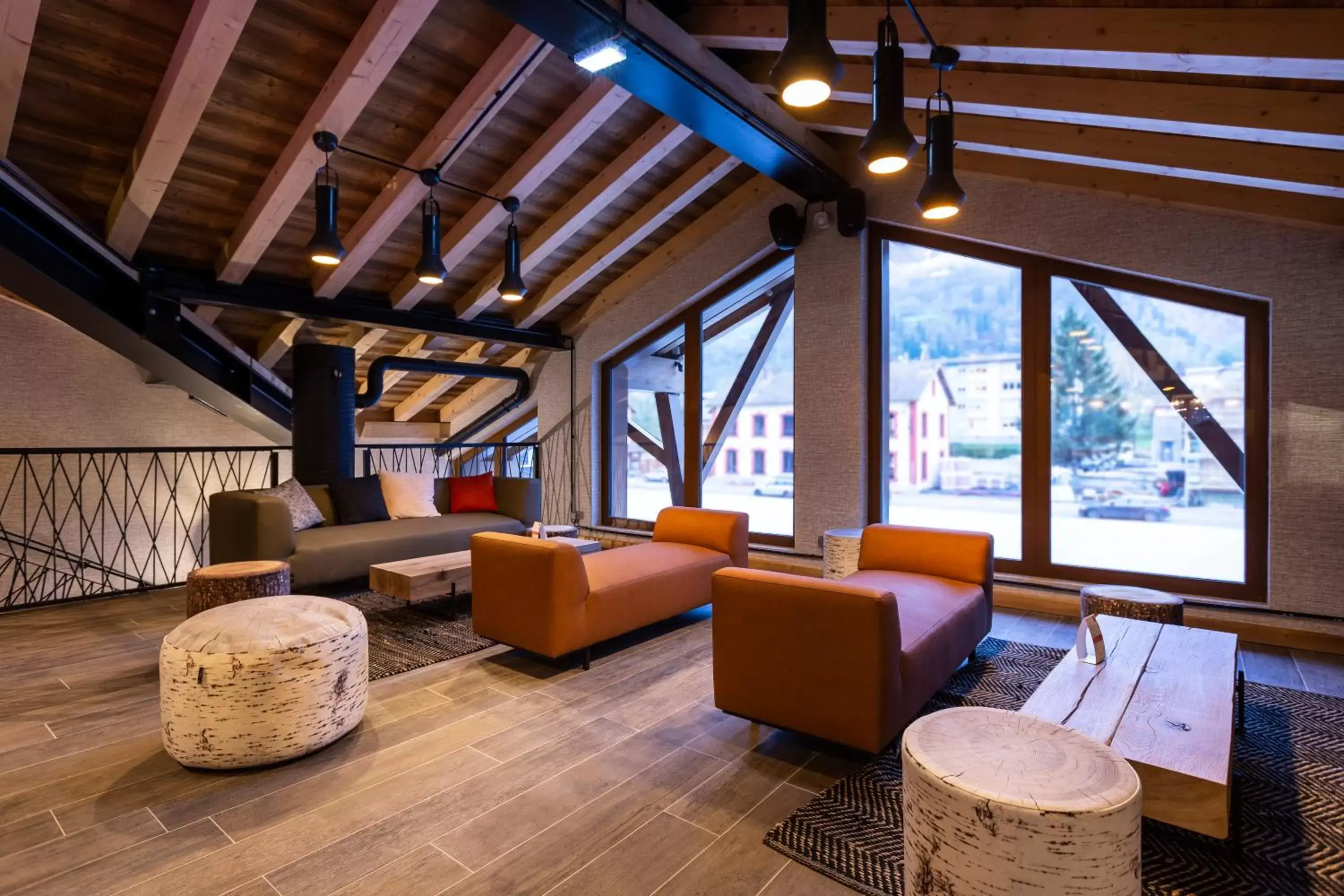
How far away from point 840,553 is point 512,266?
3.48 metres

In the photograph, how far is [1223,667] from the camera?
2.47 m

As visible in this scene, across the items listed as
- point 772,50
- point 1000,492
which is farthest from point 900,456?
point 772,50

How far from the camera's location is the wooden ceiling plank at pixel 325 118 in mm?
3756

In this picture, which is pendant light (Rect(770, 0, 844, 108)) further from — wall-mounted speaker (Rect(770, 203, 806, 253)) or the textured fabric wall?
the textured fabric wall

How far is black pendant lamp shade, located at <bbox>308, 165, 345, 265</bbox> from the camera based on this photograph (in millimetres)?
4262

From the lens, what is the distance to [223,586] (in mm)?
3428

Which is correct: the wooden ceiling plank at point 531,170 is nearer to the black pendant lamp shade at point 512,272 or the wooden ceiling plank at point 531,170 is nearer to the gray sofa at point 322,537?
the black pendant lamp shade at point 512,272

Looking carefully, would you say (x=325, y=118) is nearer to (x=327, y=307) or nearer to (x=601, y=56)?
(x=601, y=56)

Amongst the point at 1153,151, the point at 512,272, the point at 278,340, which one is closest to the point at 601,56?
the point at 512,272

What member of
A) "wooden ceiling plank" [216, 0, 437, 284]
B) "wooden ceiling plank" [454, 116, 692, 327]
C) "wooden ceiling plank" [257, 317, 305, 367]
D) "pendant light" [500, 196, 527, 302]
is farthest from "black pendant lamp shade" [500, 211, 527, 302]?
"wooden ceiling plank" [257, 317, 305, 367]

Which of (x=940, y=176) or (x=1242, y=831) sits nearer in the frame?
(x=1242, y=831)

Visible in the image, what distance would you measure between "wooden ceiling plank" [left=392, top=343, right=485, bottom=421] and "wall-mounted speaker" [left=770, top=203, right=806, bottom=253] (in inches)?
162

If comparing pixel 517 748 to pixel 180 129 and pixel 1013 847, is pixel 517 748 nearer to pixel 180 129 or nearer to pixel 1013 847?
pixel 1013 847

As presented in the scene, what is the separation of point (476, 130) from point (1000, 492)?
191 inches
